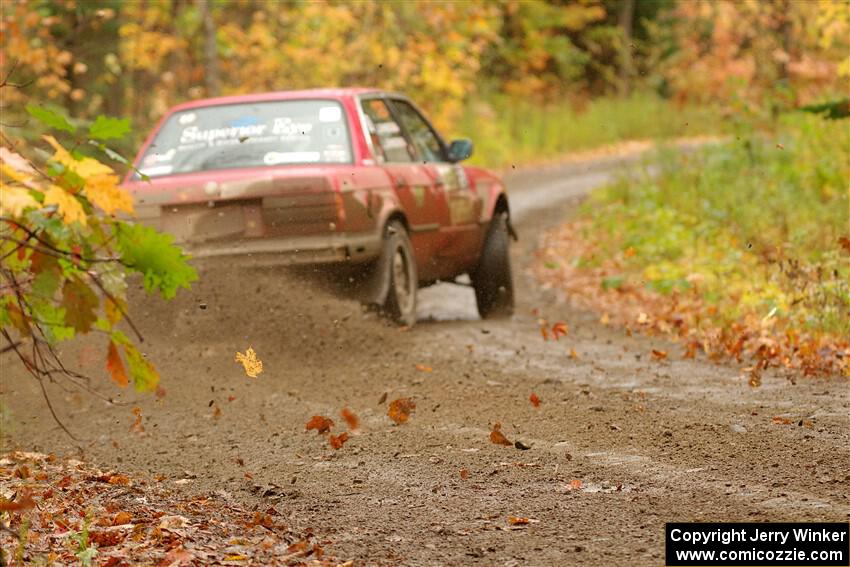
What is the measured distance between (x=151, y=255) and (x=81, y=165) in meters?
0.38

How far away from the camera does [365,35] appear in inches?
952

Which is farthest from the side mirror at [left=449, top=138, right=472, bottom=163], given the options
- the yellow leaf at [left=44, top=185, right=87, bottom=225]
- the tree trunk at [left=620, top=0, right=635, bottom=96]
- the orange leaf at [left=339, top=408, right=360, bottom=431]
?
the tree trunk at [left=620, top=0, right=635, bottom=96]

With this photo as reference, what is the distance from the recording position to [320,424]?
6.87 m

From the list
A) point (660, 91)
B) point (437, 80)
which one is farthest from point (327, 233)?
point (660, 91)

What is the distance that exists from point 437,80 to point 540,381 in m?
17.7

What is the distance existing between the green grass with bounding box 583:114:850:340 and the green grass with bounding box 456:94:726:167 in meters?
9.42

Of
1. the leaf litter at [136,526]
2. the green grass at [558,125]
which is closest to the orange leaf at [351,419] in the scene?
the leaf litter at [136,526]

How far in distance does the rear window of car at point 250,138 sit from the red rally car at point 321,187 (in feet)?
0.04

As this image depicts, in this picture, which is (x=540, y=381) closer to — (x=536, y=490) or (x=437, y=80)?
(x=536, y=490)

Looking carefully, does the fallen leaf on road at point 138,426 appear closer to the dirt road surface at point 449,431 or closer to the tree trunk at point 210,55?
the dirt road surface at point 449,431

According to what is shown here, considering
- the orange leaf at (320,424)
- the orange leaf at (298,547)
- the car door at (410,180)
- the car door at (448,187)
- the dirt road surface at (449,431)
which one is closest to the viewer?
the orange leaf at (298,547)

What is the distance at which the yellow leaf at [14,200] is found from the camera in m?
3.86

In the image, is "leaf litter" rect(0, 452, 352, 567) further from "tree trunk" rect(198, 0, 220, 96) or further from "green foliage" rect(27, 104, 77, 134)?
"tree trunk" rect(198, 0, 220, 96)

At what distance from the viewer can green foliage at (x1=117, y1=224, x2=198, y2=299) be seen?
14.6 feet
